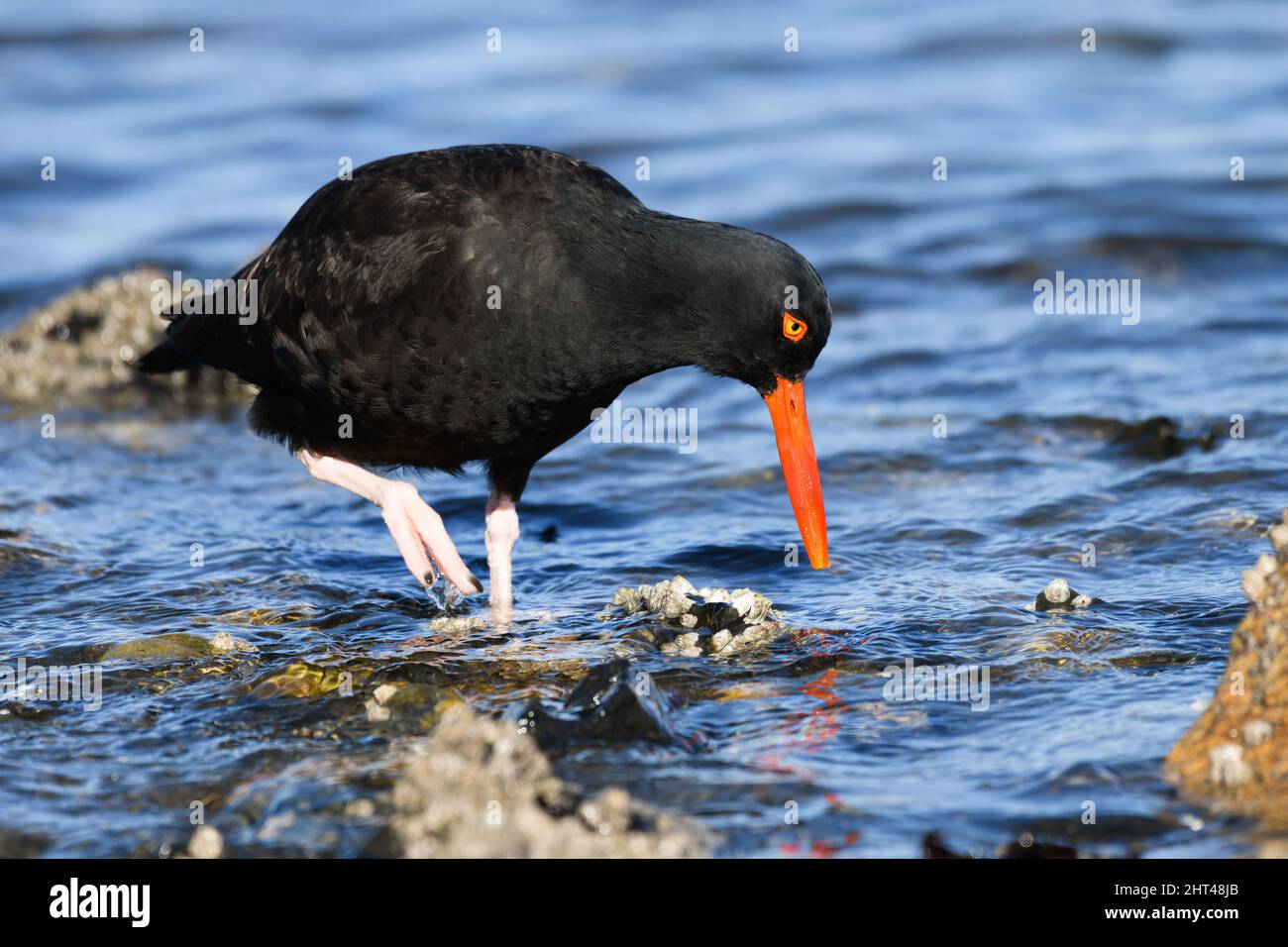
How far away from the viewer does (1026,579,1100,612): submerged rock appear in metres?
4.95

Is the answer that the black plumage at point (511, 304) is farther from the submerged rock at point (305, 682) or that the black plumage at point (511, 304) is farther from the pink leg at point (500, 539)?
the submerged rock at point (305, 682)

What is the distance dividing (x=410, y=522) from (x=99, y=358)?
401cm

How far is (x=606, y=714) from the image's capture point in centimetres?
404

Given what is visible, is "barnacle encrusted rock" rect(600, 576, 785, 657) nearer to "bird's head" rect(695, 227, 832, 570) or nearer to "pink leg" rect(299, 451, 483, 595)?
"pink leg" rect(299, 451, 483, 595)

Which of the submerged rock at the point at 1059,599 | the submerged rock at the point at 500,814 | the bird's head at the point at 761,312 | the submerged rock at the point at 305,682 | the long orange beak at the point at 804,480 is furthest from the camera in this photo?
the long orange beak at the point at 804,480

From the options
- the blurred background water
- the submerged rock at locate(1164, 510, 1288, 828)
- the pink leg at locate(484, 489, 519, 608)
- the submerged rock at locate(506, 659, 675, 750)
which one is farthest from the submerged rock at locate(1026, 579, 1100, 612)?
the pink leg at locate(484, 489, 519, 608)

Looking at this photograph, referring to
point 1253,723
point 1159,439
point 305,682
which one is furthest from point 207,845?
point 1159,439

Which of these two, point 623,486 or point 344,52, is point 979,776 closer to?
point 623,486

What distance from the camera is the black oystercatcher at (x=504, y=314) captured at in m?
4.79

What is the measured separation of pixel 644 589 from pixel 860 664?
0.91 m

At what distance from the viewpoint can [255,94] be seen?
1462 centimetres

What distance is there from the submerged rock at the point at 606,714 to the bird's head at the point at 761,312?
1.24m

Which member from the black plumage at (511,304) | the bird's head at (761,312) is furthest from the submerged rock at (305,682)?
the bird's head at (761,312)
